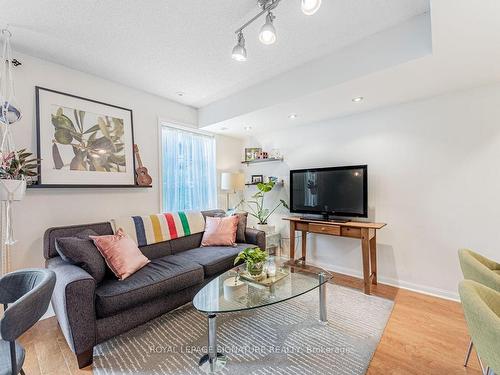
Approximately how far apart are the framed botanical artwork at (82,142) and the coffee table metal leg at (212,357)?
2.01m

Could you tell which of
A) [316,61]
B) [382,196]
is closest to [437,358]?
[382,196]

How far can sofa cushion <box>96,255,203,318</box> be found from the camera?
5.42 ft

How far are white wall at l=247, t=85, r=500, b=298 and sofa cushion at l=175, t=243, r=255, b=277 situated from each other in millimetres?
1499

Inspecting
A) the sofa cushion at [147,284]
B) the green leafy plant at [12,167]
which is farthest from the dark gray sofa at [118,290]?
the green leafy plant at [12,167]

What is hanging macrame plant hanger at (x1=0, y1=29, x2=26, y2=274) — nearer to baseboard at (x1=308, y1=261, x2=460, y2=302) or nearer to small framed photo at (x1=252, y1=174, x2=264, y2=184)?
small framed photo at (x1=252, y1=174, x2=264, y2=184)

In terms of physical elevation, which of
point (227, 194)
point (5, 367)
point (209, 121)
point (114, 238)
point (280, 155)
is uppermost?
point (209, 121)

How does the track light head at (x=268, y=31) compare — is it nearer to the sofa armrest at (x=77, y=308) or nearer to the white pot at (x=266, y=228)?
the sofa armrest at (x=77, y=308)

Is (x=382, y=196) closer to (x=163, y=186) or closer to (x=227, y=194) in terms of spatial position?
(x=227, y=194)

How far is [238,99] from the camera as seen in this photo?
3.10 metres

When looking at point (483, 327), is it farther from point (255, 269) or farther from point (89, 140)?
point (89, 140)

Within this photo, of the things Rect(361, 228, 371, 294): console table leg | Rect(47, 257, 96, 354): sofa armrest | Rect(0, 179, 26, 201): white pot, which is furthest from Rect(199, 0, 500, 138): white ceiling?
Rect(47, 257, 96, 354): sofa armrest

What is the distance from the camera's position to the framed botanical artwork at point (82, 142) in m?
2.27

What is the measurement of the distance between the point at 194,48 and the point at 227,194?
2.46 m

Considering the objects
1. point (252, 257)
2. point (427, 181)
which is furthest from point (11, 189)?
point (427, 181)
